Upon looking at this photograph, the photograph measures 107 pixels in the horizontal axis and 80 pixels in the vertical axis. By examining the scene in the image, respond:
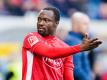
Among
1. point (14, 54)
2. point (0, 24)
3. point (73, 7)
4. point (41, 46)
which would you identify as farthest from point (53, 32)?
point (73, 7)

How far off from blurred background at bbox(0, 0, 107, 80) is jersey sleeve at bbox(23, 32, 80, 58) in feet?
25.4

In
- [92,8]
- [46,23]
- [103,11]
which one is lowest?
[103,11]

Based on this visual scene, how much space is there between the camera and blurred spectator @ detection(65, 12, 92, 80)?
9.22 m

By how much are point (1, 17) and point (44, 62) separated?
13.0 m

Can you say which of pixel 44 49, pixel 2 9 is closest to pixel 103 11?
pixel 2 9

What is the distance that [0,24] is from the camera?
19562mm

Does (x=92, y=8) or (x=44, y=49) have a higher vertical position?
(x=44, y=49)

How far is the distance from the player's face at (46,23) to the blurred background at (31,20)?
301 inches

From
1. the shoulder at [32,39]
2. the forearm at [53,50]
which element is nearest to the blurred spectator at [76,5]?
the shoulder at [32,39]

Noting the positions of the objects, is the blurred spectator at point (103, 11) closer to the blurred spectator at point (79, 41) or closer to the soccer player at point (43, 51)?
the blurred spectator at point (79, 41)

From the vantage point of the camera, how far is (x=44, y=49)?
6.97 metres

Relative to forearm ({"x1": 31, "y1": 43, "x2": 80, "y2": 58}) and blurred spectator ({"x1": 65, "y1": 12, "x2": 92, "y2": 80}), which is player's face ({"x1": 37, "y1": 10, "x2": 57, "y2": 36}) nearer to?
forearm ({"x1": 31, "y1": 43, "x2": 80, "y2": 58})

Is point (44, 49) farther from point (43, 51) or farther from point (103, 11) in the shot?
point (103, 11)

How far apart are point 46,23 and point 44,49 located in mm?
329
